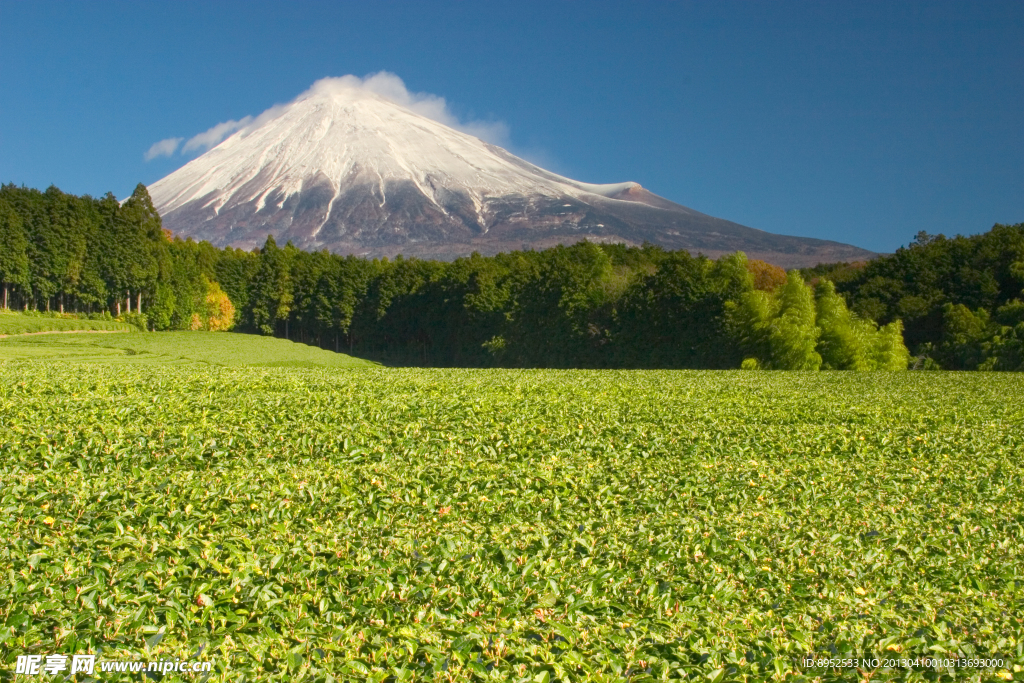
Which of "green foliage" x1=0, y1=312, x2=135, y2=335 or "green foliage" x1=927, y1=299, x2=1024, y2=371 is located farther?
"green foliage" x1=0, y1=312, x2=135, y2=335

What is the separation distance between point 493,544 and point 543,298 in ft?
184

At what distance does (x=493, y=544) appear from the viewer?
7270 millimetres

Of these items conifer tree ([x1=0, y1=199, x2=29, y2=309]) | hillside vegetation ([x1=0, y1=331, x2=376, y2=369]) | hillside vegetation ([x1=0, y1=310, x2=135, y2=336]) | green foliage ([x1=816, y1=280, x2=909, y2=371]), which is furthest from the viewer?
conifer tree ([x1=0, y1=199, x2=29, y2=309])

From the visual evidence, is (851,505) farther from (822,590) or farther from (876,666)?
(876,666)

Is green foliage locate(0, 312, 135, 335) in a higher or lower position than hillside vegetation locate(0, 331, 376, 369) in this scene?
higher

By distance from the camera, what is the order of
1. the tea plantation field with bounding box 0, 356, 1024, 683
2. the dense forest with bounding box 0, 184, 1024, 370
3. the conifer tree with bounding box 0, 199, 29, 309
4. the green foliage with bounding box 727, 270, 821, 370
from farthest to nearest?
the conifer tree with bounding box 0, 199, 29, 309 → the dense forest with bounding box 0, 184, 1024, 370 → the green foliage with bounding box 727, 270, 821, 370 → the tea plantation field with bounding box 0, 356, 1024, 683

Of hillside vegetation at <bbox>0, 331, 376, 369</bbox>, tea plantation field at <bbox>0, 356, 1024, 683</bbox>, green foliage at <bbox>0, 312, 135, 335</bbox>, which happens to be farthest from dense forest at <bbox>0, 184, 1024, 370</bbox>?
tea plantation field at <bbox>0, 356, 1024, 683</bbox>

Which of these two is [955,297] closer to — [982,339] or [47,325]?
[982,339]

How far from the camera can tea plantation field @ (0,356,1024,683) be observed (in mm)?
5266

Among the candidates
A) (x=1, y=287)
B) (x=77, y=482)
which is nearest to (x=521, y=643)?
(x=77, y=482)

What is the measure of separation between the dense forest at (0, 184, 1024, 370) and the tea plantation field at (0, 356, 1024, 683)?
34.7 m

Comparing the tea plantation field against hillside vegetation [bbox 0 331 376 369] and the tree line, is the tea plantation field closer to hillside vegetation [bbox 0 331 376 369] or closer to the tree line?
hillside vegetation [bbox 0 331 376 369]

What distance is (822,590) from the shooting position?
6535mm

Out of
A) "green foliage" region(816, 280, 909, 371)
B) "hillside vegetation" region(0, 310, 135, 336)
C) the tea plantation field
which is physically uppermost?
"hillside vegetation" region(0, 310, 135, 336)
